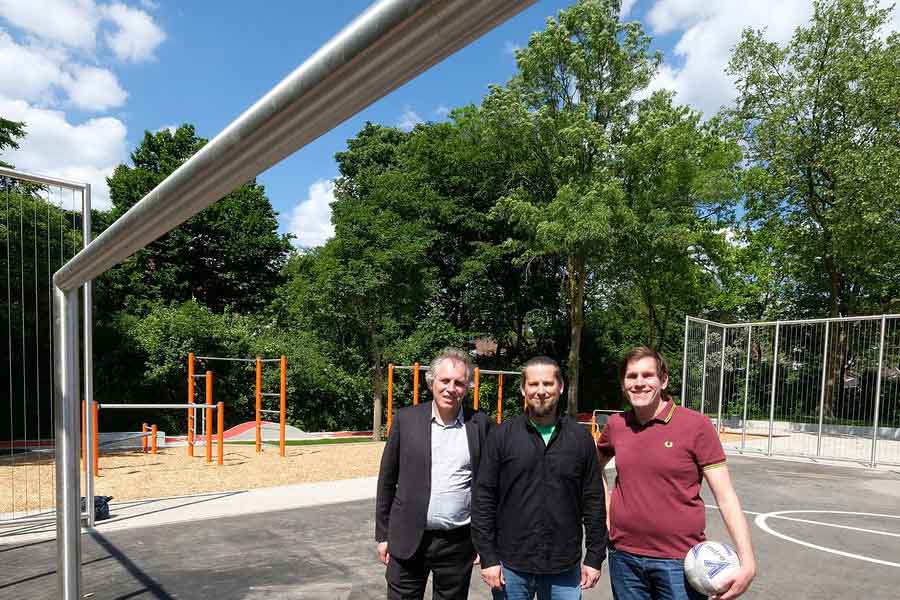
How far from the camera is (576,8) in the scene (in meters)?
23.2

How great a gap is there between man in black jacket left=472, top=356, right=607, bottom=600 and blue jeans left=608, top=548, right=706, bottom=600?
0.33 feet

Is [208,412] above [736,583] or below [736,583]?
below

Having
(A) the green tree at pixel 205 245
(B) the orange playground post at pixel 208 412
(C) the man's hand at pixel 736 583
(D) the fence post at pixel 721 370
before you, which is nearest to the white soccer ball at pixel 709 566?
(C) the man's hand at pixel 736 583

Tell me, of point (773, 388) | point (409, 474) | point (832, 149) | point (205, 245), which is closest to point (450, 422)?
point (409, 474)

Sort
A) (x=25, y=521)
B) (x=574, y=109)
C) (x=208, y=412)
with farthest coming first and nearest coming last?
(x=574, y=109) < (x=208, y=412) < (x=25, y=521)

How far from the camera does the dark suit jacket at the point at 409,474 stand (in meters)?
2.95

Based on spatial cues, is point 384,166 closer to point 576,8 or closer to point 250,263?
point 250,263

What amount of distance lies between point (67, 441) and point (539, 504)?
6.16 ft

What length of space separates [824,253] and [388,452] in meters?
25.2

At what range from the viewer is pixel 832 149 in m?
21.9

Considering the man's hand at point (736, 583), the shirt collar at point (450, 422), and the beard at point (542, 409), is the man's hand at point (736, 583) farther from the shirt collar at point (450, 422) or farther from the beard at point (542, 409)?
the shirt collar at point (450, 422)

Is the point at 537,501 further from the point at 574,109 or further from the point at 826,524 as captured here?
the point at 574,109

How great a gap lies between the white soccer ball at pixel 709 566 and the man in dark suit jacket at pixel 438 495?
99cm

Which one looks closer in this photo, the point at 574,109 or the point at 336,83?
the point at 336,83
